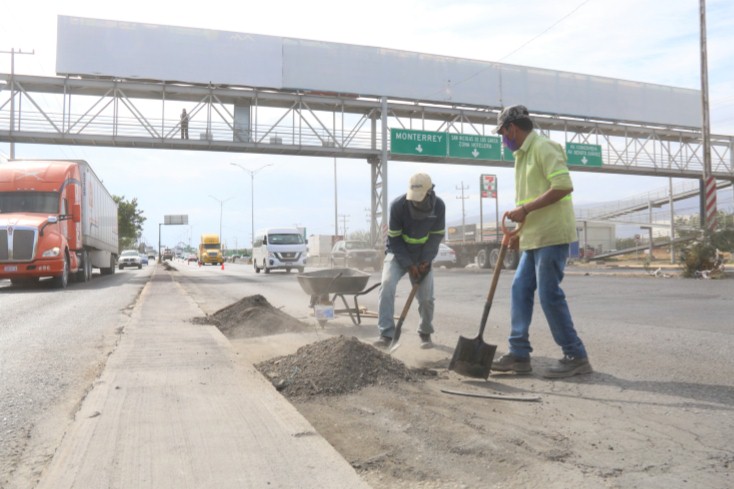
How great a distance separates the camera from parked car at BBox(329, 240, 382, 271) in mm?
26125

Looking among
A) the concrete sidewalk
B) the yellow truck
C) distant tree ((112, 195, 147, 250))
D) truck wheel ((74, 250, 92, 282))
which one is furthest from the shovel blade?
distant tree ((112, 195, 147, 250))

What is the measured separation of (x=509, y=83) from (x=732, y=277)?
690 inches

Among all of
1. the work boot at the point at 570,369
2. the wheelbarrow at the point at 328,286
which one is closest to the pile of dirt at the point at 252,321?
the wheelbarrow at the point at 328,286

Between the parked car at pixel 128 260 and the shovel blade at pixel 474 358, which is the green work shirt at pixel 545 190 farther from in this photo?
the parked car at pixel 128 260

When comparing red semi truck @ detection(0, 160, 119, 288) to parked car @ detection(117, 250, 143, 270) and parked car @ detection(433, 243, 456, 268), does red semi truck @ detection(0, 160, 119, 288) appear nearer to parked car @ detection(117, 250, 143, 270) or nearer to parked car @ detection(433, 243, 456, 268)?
parked car @ detection(433, 243, 456, 268)

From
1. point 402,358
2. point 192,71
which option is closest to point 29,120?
point 192,71

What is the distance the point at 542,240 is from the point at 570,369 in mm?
944

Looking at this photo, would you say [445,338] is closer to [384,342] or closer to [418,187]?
[384,342]

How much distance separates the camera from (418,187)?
17.3 feet

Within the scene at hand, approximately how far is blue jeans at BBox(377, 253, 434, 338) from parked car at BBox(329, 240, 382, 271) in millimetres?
19988

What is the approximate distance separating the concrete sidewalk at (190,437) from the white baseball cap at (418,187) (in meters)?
2.21

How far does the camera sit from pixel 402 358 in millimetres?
4883

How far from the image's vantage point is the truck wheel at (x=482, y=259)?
27797 millimetres

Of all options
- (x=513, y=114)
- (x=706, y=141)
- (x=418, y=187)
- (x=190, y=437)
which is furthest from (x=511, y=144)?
(x=706, y=141)
